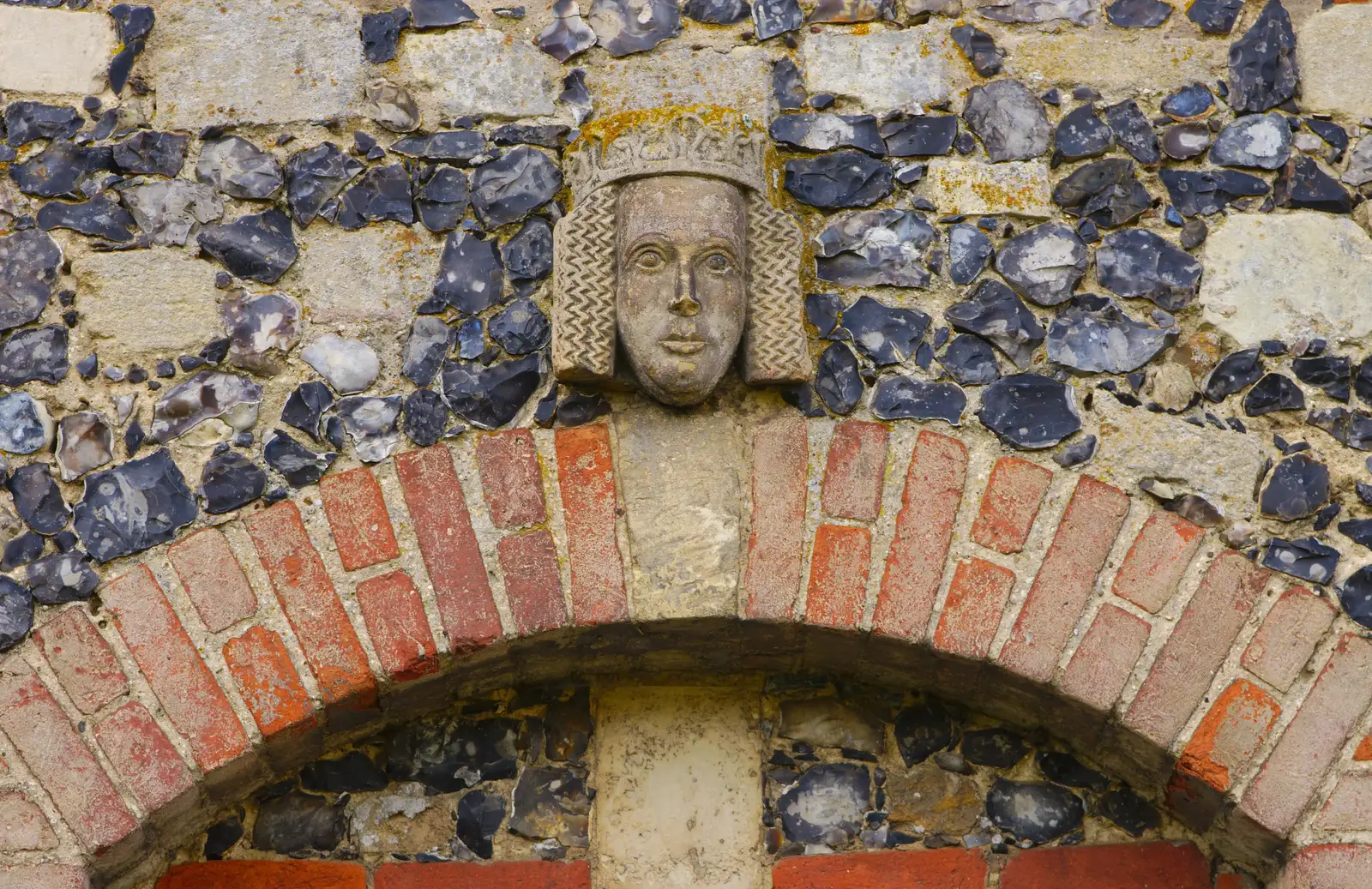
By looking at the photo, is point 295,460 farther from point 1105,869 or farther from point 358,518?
point 1105,869

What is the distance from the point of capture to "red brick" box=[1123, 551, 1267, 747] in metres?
2.85

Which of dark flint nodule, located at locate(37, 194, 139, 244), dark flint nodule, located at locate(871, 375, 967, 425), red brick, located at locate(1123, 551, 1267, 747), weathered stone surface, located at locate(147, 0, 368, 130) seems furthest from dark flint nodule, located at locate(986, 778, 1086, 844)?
dark flint nodule, located at locate(37, 194, 139, 244)

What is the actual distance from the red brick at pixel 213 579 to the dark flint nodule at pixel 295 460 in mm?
162

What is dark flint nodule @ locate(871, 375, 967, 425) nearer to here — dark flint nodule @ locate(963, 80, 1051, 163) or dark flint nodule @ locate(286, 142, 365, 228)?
dark flint nodule @ locate(963, 80, 1051, 163)

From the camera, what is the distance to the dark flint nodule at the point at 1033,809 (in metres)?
3.03

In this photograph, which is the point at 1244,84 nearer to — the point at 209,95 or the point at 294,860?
the point at 209,95

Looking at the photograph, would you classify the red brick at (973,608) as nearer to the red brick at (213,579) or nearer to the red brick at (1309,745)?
the red brick at (1309,745)

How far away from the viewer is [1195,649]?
2.88m

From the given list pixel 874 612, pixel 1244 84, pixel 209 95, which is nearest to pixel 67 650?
pixel 209 95

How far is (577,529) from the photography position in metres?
2.98

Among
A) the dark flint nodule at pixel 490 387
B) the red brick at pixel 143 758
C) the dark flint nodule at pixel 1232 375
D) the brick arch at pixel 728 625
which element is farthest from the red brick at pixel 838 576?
the red brick at pixel 143 758

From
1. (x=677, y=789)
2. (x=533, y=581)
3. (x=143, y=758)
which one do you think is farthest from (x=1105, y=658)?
(x=143, y=758)

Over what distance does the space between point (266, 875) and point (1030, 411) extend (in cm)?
166

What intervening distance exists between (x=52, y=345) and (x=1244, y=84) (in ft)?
7.86
